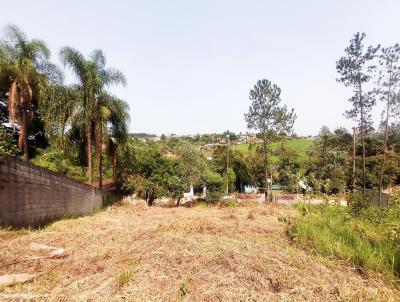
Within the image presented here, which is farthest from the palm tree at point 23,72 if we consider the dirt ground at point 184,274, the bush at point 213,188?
the bush at point 213,188

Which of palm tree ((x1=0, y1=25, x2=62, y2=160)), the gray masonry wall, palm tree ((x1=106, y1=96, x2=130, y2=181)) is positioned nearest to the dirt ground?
the gray masonry wall

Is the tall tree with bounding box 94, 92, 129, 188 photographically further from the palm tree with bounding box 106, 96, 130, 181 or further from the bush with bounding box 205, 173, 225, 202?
the bush with bounding box 205, 173, 225, 202

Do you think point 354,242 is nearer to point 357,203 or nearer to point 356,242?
point 356,242

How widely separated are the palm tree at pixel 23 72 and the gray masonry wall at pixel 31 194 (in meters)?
6.03

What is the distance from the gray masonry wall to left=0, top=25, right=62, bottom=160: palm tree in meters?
6.03

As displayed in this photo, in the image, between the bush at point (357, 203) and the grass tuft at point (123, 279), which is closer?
the grass tuft at point (123, 279)

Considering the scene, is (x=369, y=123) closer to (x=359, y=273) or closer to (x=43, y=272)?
(x=359, y=273)

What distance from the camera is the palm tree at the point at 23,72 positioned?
15141 mm

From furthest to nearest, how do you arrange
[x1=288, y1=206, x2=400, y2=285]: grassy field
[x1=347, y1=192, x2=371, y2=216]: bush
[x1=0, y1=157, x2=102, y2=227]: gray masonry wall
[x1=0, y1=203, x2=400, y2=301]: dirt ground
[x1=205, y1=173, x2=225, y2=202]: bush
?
[x1=205, y1=173, x2=225, y2=202]: bush
[x1=347, y1=192, x2=371, y2=216]: bush
[x1=0, y1=157, x2=102, y2=227]: gray masonry wall
[x1=288, y1=206, x2=400, y2=285]: grassy field
[x1=0, y1=203, x2=400, y2=301]: dirt ground

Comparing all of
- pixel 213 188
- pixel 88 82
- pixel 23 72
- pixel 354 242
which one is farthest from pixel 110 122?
pixel 354 242

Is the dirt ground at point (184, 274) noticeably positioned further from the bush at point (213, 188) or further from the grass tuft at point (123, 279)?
the bush at point (213, 188)

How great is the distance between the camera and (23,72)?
49.9 feet

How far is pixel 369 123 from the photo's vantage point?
72.6 feet

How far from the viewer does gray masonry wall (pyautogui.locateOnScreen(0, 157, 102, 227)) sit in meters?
6.88
